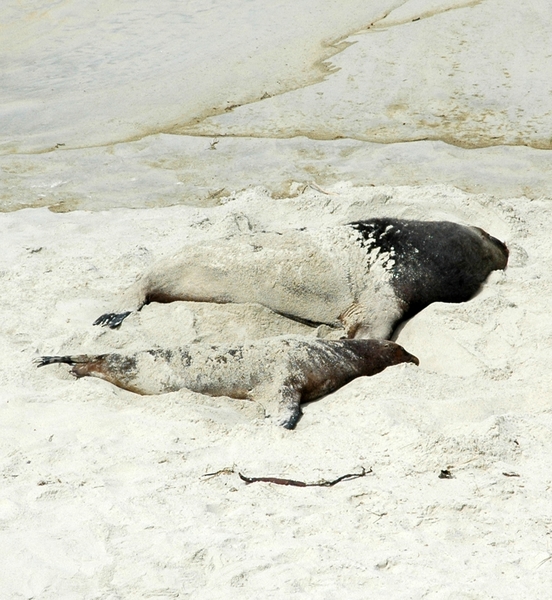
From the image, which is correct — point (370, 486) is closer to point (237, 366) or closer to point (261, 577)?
point (261, 577)

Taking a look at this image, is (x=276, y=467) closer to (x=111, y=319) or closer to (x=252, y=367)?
(x=252, y=367)

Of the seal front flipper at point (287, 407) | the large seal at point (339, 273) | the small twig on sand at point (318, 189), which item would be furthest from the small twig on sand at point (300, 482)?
the small twig on sand at point (318, 189)

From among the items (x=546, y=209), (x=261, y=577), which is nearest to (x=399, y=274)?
(x=546, y=209)

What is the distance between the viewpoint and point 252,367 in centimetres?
422

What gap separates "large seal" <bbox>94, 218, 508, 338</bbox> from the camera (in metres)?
5.06

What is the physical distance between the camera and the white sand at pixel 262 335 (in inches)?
107

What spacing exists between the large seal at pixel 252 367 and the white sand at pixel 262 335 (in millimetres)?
107

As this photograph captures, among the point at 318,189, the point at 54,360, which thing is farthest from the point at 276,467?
the point at 318,189

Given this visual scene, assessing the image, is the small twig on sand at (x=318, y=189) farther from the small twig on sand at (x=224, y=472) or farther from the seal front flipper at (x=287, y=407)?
the small twig on sand at (x=224, y=472)

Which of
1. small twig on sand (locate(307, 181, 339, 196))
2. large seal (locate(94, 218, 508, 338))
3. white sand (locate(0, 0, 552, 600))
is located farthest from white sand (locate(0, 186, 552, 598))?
small twig on sand (locate(307, 181, 339, 196))

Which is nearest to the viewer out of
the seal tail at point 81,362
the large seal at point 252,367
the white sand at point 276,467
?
the white sand at point 276,467

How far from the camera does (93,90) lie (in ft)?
30.9

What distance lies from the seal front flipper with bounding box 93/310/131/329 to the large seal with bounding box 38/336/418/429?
0.57 meters

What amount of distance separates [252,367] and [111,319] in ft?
4.24
